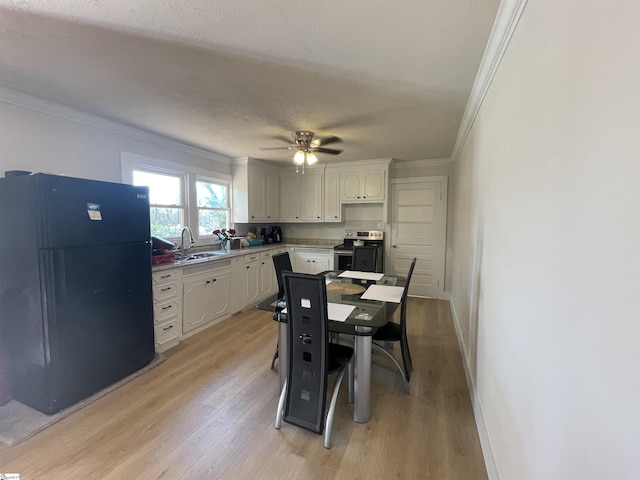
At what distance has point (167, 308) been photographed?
3.08 m

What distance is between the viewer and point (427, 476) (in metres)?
1.60

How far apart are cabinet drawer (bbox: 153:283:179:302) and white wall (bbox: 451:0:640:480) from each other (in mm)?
2989

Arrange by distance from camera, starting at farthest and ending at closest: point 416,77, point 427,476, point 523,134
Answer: point 416,77
point 427,476
point 523,134

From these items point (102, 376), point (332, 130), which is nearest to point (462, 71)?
point (332, 130)

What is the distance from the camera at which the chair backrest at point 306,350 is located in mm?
1762

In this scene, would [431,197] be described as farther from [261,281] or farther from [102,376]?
[102,376]

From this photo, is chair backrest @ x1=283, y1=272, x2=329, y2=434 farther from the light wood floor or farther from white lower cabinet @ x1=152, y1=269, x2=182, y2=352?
white lower cabinet @ x1=152, y1=269, x2=182, y2=352

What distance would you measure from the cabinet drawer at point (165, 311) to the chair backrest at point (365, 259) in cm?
209

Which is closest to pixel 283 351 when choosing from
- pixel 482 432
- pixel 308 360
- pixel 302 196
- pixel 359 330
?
pixel 308 360

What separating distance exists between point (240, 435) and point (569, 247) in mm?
2075

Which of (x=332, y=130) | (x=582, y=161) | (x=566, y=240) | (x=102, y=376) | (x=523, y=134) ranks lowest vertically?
(x=102, y=376)

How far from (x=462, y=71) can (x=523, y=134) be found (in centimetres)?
98


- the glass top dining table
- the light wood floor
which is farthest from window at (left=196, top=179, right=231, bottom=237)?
the glass top dining table

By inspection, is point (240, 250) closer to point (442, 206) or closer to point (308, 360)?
point (308, 360)
